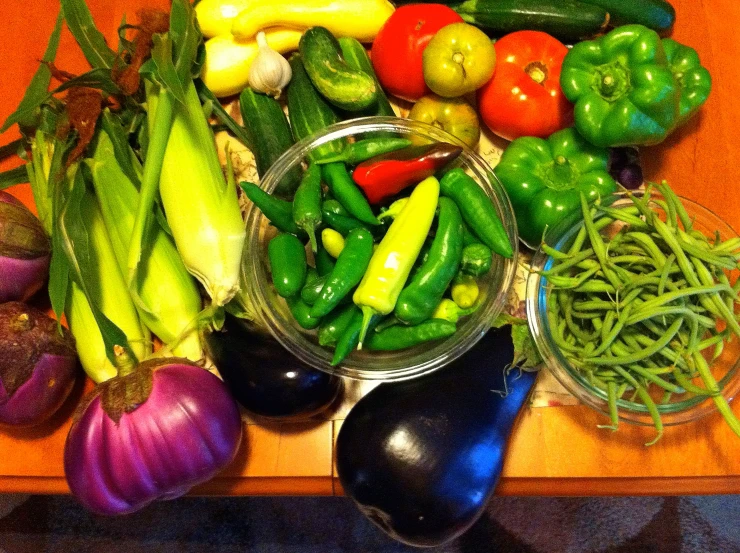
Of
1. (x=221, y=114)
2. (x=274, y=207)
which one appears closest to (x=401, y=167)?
(x=274, y=207)

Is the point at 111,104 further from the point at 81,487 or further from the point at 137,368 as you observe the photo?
the point at 81,487

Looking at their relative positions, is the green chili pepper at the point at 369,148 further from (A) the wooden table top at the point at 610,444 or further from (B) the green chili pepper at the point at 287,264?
(A) the wooden table top at the point at 610,444

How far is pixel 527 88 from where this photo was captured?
2.51 feet

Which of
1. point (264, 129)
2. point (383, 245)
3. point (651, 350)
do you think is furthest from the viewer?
point (264, 129)

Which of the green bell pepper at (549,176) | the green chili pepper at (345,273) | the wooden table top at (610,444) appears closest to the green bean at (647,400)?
the wooden table top at (610,444)

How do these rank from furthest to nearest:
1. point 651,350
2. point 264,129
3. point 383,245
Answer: point 264,129
point 383,245
point 651,350

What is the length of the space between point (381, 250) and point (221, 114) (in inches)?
12.9

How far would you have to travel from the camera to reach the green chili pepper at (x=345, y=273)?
2.18 ft

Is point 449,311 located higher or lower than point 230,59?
lower

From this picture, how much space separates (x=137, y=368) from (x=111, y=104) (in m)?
0.38

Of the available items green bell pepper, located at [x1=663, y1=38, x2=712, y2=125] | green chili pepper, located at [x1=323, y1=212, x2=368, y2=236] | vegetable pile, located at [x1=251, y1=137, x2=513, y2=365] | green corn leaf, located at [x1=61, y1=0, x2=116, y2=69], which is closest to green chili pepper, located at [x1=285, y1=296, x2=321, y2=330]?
vegetable pile, located at [x1=251, y1=137, x2=513, y2=365]

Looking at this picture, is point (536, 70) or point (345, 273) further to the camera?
point (536, 70)

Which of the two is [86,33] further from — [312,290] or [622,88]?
[622,88]

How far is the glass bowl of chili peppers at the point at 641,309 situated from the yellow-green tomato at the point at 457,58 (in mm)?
233
